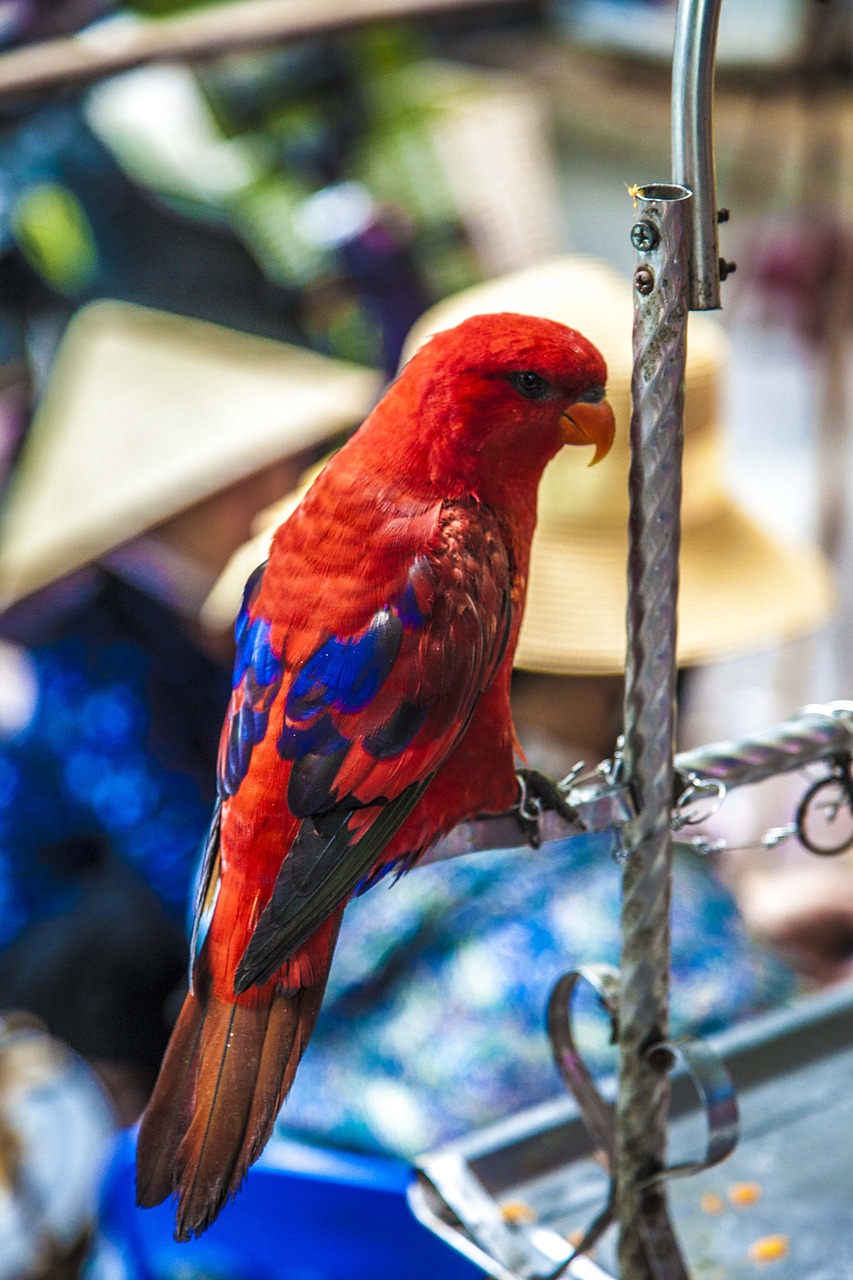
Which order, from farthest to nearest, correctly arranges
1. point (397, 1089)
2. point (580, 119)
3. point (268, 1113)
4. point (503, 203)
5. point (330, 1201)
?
1. point (580, 119)
2. point (503, 203)
3. point (397, 1089)
4. point (330, 1201)
5. point (268, 1113)

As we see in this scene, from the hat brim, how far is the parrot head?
562mm

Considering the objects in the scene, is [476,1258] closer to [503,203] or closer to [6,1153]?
[6,1153]

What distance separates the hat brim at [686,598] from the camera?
1.15 meters

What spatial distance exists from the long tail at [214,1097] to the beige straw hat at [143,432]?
1.17m

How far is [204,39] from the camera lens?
127cm

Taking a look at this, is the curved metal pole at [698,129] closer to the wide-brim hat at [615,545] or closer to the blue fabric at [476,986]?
the wide-brim hat at [615,545]

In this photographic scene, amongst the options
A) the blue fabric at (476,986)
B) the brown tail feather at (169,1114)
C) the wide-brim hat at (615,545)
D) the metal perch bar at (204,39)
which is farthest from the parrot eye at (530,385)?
the metal perch bar at (204,39)

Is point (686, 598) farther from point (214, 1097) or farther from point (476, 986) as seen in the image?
point (214, 1097)

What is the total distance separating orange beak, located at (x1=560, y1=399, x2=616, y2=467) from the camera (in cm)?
50

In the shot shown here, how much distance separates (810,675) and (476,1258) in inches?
80.4

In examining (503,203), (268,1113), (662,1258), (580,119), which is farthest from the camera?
(580,119)

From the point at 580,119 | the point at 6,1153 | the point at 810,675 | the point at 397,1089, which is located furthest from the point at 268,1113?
the point at 580,119

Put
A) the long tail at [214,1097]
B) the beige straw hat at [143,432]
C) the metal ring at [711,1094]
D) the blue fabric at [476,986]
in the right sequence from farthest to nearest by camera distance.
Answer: the beige straw hat at [143,432] < the blue fabric at [476,986] < the metal ring at [711,1094] < the long tail at [214,1097]

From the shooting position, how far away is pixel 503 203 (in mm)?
2816
